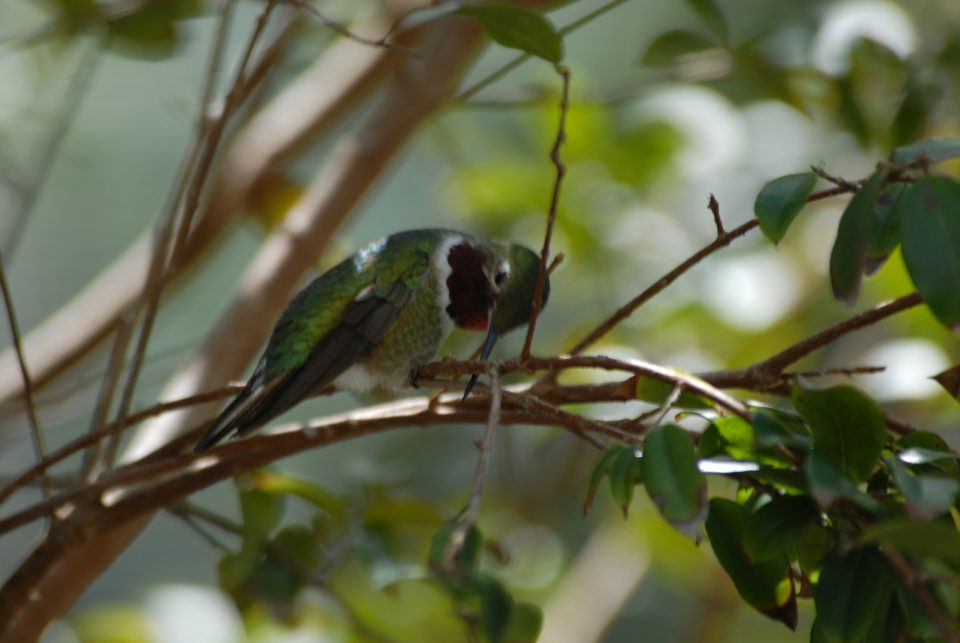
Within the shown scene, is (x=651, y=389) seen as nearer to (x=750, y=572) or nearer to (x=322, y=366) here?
(x=750, y=572)

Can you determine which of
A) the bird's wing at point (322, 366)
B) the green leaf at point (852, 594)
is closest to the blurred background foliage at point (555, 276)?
the bird's wing at point (322, 366)

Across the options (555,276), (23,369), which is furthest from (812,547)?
(555,276)

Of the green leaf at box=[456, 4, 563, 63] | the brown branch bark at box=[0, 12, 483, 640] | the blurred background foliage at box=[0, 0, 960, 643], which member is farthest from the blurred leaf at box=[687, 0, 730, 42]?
the green leaf at box=[456, 4, 563, 63]

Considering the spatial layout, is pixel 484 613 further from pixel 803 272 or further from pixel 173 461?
pixel 803 272

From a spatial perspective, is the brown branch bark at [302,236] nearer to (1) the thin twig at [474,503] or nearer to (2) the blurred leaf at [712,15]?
(2) the blurred leaf at [712,15]

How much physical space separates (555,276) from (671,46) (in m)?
1.38

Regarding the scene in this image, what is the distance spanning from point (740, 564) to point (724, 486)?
5.26 ft

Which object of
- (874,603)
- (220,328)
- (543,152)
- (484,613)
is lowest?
(874,603)

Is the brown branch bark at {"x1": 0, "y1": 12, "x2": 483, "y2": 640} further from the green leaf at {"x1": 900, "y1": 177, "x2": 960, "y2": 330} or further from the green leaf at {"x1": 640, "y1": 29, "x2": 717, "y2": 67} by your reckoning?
the green leaf at {"x1": 900, "y1": 177, "x2": 960, "y2": 330}

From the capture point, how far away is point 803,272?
304 cm

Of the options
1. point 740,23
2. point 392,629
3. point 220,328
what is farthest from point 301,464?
point 740,23

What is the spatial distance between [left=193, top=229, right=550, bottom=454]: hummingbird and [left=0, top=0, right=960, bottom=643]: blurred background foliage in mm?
174

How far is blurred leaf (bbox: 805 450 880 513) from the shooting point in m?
0.85

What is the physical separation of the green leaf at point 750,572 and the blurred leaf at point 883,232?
0.27 metres
